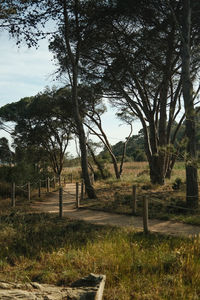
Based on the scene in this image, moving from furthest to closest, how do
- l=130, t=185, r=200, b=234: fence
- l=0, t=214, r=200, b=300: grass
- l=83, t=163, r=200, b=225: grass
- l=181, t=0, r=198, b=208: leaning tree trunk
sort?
l=181, t=0, r=198, b=208: leaning tree trunk, l=83, t=163, r=200, b=225: grass, l=130, t=185, r=200, b=234: fence, l=0, t=214, r=200, b=300: grass

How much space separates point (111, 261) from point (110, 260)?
36mm

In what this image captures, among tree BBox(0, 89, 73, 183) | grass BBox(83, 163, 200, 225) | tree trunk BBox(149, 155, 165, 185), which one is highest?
tree BBox(0, 89, 73, 183)

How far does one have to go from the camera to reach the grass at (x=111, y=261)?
4.19 metres

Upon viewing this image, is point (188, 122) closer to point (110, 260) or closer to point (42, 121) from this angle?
point (110, 260)

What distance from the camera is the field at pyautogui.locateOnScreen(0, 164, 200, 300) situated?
4.20 m

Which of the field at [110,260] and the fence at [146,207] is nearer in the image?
the field at [110,260]

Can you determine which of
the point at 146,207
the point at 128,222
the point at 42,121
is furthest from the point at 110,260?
the point at 42,121

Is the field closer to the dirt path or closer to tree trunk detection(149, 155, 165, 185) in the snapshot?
the dirt path

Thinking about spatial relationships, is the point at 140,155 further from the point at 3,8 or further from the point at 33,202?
the point at 3,8

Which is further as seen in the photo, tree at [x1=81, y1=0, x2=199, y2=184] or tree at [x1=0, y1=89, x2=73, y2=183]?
tree at [x1=0, y1=89, x2=73, y2=183]

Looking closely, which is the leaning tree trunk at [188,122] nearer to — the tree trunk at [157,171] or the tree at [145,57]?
the tree at [145,57]

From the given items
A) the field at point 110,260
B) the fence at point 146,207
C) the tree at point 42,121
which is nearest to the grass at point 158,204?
the fence at point 146,207

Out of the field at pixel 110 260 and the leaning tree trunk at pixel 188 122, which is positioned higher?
the leaning tree trunk at pixel 188 122

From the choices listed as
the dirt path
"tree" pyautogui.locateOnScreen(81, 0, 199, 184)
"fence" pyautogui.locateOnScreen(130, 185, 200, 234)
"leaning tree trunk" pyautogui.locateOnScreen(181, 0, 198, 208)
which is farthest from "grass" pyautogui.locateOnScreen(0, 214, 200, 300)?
"tree" pyautogui.locateOnScreen(81, 0, 199, 184)
